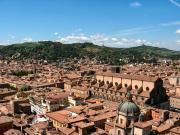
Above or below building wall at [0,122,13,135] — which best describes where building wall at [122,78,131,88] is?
above

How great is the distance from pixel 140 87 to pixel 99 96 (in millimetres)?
13287

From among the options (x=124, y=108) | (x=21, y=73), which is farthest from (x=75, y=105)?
(x=21, y=73)

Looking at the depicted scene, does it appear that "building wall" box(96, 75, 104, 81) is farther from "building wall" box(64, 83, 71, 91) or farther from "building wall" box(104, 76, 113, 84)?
"building wall" box(64, 83, 71, 91)

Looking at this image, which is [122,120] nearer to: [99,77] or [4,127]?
[4,127]

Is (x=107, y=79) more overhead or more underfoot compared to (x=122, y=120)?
more overhead

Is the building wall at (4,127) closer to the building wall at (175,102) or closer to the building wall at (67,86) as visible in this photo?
the building wall at (67,86)

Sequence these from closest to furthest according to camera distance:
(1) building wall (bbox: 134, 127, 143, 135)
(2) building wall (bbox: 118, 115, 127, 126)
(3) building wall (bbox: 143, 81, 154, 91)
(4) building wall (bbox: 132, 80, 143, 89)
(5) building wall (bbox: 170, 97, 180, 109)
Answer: (1) building wall (bbox: 134, 127, 143, 135), (2) building wall (bbox: 118, 115, 127, 126), (3) building wall (bbox: 143, 81, 154, 91), (4) building wall (bbox: 132, 80, 143, 89), (5) building wall (bbox: 170, 97, 180, 109)

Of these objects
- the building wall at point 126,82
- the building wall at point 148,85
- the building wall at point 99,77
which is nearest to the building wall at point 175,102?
the building wall at point 148,85

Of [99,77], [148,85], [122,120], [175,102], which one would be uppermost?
[99,77]

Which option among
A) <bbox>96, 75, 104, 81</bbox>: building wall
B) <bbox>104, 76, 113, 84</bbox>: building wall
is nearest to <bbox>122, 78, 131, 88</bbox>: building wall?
<bbox>104, 76, 113, 84</bbox>: building wall

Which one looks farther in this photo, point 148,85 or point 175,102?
point 175,102

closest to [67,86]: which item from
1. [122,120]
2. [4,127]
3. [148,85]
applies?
[148,85]

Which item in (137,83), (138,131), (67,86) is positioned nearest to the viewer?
(138,131)

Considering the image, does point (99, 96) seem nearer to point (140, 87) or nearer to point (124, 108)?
point (140, 87)
